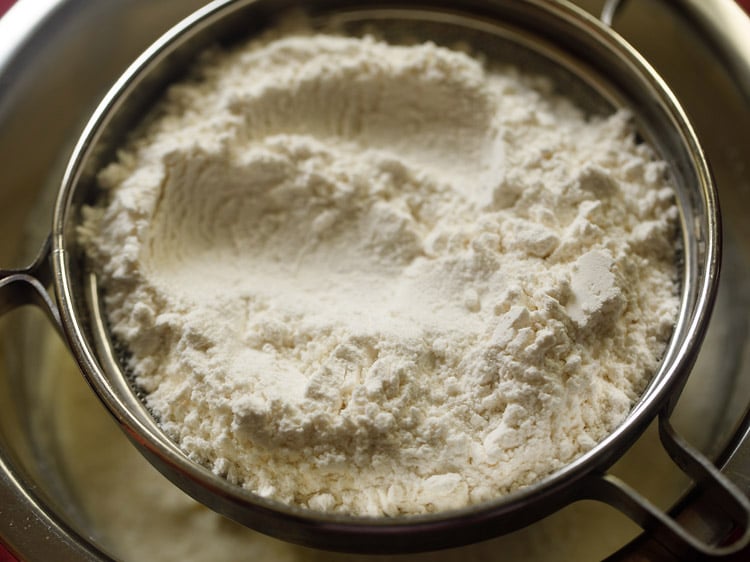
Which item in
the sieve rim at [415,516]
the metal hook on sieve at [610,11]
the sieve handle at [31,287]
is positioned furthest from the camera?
the metal hook on sieve at [610,11]

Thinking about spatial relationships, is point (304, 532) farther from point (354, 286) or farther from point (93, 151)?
point (93, 151)

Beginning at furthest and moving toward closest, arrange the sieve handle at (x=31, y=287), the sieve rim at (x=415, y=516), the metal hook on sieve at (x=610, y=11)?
1. the metal hook on sieve at (x=610, y=11)
2. the sieve handle at (x=31, y=287)
3. the sieve rim at (x=415, y=516)

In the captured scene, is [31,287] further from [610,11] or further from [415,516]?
[610,11]

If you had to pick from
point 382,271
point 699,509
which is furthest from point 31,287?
point 699,509

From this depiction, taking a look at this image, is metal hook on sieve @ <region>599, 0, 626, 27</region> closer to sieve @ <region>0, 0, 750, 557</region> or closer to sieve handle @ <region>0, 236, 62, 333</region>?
sieve @ <region>0, 0, 750, 557</region>

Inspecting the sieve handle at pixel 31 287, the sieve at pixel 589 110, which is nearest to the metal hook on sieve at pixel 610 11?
the sieve at pixel 589 110

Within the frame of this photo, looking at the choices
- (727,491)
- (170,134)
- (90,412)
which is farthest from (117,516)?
(727,491)

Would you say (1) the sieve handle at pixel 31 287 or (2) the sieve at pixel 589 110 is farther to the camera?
(1) the sieve handle at pixel 31 287

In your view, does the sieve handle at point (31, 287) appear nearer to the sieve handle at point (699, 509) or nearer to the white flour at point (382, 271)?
the white flour at point (382, 271)
